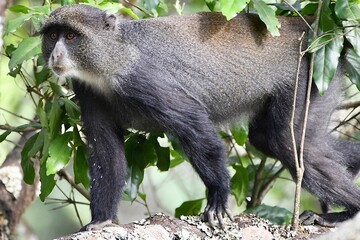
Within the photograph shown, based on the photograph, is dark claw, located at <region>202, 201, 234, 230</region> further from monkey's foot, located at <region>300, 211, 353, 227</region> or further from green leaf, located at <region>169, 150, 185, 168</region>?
green leaf, located at <region>169, 150, 185, 168</region>

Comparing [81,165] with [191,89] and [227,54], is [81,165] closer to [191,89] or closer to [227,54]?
[191,89]

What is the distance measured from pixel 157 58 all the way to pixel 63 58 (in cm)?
74

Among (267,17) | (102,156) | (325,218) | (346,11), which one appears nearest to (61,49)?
(102,156)

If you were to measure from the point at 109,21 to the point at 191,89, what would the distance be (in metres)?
0.84

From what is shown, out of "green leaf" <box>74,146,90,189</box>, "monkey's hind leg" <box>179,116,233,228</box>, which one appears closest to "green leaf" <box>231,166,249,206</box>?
"monkey's hind leg" <box>179,116,233,228</box>

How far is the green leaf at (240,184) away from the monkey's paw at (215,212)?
1.23 m

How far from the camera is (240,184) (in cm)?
639

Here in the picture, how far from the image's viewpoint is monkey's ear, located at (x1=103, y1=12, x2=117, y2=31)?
5309 mm

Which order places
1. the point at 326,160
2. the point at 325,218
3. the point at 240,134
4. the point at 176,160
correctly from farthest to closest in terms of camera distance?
the point at 176,160, the point at 240,134, the point at 326,160, the point at 325,218

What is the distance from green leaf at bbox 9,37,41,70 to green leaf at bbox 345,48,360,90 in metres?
2.41

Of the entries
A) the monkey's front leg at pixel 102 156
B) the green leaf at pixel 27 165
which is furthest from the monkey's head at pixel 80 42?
the green leaf at pixel 27 165

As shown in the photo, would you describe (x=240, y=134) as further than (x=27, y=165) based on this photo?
Yes

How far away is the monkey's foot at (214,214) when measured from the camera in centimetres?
464

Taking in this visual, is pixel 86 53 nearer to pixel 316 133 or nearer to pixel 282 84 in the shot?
pixel 282 84
